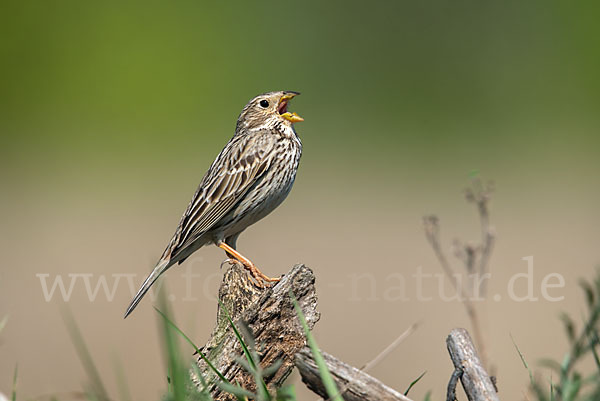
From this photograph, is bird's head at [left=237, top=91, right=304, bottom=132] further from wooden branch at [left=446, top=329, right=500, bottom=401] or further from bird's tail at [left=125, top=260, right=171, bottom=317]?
wooden branch at [left=446, top=329, right=500, bottom=401]

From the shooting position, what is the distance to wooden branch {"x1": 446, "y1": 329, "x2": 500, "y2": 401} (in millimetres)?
2625

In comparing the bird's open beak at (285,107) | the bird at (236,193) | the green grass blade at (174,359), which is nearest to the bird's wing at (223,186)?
the bird at (236,193)

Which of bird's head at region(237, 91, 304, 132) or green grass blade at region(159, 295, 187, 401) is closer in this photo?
green grass blade at region(159, 295, 187, 401)

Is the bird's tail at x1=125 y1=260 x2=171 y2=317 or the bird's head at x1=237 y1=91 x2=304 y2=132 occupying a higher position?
the bird's head at x1=237 y1=91 x2=304 y2=132

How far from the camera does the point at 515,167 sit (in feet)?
41.3

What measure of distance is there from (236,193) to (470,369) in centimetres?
277

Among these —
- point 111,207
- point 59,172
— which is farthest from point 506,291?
point 59,172

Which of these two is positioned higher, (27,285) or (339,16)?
(339,16)

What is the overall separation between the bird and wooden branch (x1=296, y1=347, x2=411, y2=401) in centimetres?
243

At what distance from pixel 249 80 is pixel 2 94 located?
3.61 m

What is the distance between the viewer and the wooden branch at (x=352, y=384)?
8.31ft

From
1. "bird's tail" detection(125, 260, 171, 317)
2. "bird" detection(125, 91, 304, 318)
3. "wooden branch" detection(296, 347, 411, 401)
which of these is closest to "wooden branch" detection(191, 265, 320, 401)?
"wooden branch" detection(296, 347, 411, 401)

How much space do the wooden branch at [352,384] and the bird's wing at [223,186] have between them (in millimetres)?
2590

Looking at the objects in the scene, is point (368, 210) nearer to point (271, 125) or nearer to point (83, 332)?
point (83, 332)
